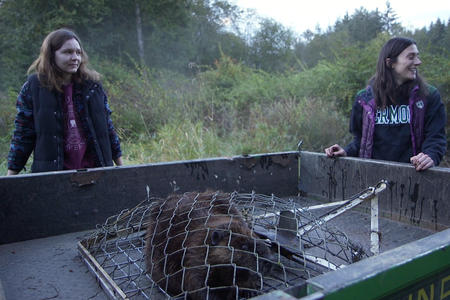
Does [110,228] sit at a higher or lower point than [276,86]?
lower

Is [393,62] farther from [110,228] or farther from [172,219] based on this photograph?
[110,228]

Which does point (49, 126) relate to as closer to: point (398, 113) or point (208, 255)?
point (208, 255)

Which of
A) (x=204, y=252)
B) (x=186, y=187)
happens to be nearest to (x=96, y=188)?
(x=186, y=187)

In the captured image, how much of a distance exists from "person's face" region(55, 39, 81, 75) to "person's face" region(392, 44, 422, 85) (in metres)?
3.03

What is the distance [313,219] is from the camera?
241 centimetres

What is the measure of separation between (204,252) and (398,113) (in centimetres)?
247

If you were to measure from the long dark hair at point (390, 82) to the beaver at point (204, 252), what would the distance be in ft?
6.82

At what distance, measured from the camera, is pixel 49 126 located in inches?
130

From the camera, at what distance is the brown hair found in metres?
3.37

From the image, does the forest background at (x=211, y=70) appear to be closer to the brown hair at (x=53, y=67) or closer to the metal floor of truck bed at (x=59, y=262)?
the brown hair at (x=53, y=67)

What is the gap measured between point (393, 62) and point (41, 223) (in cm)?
348

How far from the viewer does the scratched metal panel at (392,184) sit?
2.78 metres

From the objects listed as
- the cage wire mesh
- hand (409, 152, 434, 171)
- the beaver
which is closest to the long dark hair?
hand (409, 152, 434, 171)

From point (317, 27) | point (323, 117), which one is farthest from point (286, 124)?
point (317, 27)
